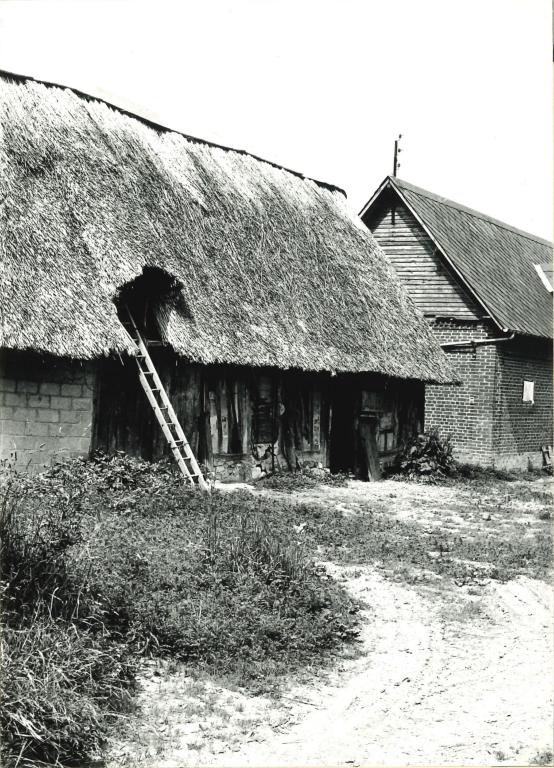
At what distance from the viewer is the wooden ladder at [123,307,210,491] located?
1171 centimetres

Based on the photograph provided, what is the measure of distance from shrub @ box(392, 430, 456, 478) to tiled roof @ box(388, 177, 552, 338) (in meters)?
3.80

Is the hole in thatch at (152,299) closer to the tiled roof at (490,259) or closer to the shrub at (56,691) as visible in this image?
the shrub at (56,691)

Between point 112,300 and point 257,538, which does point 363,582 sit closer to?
point 257,538

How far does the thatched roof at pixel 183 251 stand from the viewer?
11.1m

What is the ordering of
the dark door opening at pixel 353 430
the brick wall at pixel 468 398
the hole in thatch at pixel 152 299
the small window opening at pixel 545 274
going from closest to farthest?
the hole in thatch at pixel 152 299, the dark door opening at pixel 353 430, the brick wall at pixel 468 398, the small window opening at pixel 545 274

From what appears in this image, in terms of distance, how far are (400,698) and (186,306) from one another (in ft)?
26.0

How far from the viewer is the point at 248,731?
4977 mm

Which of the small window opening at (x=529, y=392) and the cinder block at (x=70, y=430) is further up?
the small window opening at (x=529, y=392)

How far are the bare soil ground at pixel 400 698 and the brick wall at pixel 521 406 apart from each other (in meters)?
12.1

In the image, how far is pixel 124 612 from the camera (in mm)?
5973

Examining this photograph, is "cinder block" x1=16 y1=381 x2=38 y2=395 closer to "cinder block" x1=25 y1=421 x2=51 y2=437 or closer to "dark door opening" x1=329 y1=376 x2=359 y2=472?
"cinder block" x1=25 y1=421 x2=51 y2=437

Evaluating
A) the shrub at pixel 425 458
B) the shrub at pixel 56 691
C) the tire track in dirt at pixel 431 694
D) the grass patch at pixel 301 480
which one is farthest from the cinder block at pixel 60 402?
the shrub at pixel 425 458

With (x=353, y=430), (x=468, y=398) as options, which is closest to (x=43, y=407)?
(x=353, y=430)

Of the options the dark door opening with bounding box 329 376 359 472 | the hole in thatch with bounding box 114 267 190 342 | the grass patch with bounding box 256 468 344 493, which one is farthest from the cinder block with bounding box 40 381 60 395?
the dark door opening with bounding box 329 376 359 472
